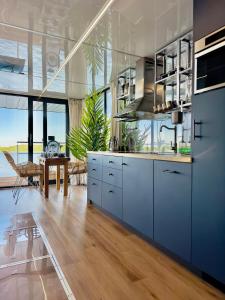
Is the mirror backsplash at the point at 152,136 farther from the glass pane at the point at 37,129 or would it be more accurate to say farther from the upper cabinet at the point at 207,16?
the glass pane at the point at 37,129

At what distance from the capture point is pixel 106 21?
2172 mm

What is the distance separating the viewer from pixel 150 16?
2.12m

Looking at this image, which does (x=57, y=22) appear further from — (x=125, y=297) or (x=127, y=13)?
(x=125, y=297)

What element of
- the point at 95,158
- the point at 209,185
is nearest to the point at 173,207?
the point at 209,185

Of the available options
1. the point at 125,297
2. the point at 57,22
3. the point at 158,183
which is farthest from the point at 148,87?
the point at 125,297

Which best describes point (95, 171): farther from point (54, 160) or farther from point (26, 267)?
point (26, 267)

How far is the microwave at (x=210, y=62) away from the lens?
1.42 meters

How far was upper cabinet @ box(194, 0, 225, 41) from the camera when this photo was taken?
1407 millimetres

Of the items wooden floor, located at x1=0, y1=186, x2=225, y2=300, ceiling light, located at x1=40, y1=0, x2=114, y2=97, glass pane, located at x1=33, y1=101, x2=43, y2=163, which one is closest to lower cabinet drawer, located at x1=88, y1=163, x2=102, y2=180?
wooden floor, located at x1=0, y1=186, x2=225, y2=300

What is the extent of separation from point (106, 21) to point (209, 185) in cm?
188

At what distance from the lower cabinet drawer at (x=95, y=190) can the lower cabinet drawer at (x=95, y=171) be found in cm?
7

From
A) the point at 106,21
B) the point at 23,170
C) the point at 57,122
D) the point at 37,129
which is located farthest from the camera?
the point at 57,122

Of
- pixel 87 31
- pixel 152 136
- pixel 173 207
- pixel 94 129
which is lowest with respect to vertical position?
pixel 173 207

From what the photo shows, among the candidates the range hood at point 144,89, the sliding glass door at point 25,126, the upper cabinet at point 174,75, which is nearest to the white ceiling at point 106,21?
the upper cabinet at point 174,75
